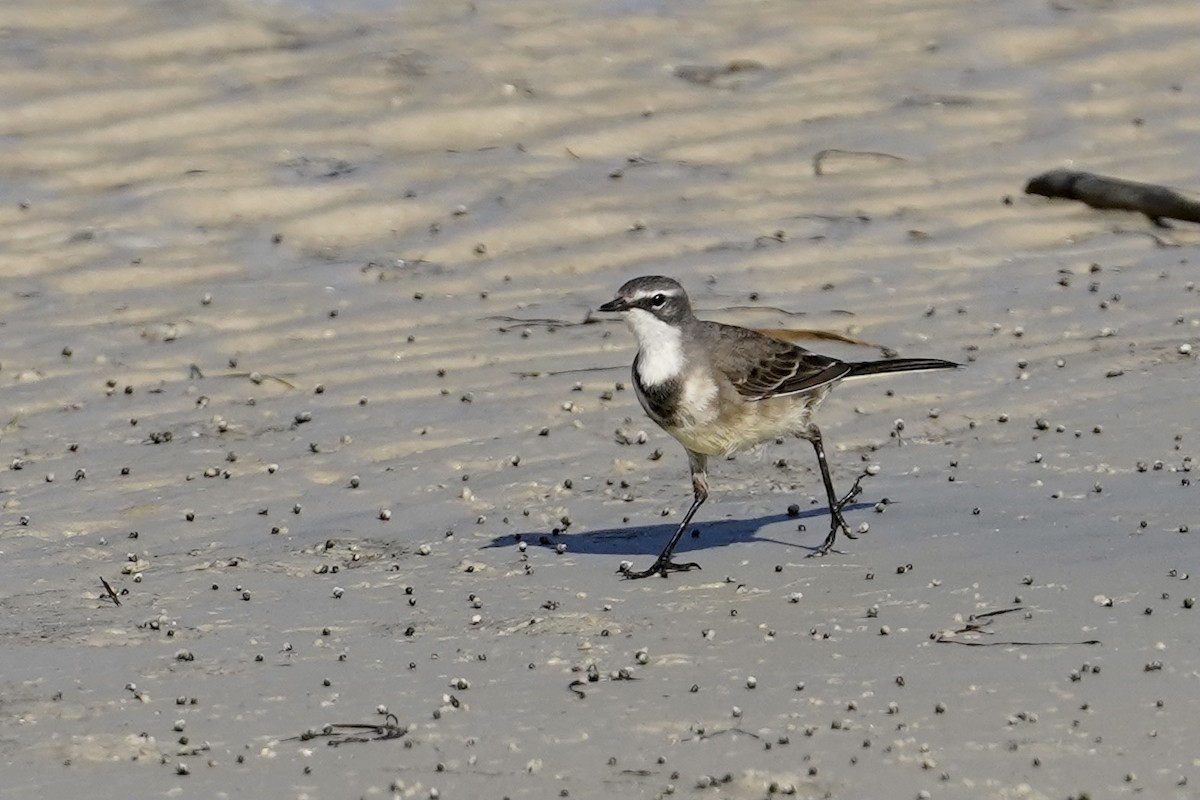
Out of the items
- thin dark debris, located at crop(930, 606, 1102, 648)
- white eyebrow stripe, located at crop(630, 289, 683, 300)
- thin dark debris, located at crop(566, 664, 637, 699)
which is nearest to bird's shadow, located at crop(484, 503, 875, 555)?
white eyebrow stripe, located at crop(630, 289, 683, 300)

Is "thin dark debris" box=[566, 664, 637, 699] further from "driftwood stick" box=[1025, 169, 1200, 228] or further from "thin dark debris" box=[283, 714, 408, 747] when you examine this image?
"driftwood stick" box=[1025, 169, 1200, 228]

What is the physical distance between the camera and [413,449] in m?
8.34

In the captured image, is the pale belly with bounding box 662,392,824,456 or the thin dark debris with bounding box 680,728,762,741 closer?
the thin dark debris with bounding box 680,728,762,741

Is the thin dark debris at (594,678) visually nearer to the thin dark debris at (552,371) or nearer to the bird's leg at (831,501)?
the bird's leg at (831,501)

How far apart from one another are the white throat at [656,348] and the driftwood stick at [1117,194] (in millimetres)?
4082

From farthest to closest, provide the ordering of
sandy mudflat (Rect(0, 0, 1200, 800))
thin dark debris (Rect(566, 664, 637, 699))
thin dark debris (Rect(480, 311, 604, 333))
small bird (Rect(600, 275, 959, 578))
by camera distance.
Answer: thin dark debris (Rect(480, 311, 604, 333)) < small bird (Rect(600, 275, 959, 578)) < thin dark debris (Rect(566, 664, 637, 699)) < sandy mudflat (Rect(0, 0, 1200, 800))

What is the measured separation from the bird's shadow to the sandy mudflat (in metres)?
0.03

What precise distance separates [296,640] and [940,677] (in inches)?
76.5

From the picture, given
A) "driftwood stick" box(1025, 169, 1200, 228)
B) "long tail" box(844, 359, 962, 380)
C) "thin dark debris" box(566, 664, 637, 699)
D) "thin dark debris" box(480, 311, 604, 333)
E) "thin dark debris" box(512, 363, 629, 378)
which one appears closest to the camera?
"thin dark debris" box(566, 664, 637, 699)

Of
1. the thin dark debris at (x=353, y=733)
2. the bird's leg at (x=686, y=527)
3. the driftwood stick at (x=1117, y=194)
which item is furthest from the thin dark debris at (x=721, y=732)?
the driftwood stick at (x=1117, y=194)

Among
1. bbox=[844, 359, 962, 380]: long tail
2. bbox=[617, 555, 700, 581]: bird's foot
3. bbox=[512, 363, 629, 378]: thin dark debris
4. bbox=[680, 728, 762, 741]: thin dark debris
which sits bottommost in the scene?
bbox=[512, 363, 629, 378]: thin dark debris

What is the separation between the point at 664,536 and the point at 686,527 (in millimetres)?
156

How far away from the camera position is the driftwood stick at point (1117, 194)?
1048cm

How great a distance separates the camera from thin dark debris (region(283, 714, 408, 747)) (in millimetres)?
5426
